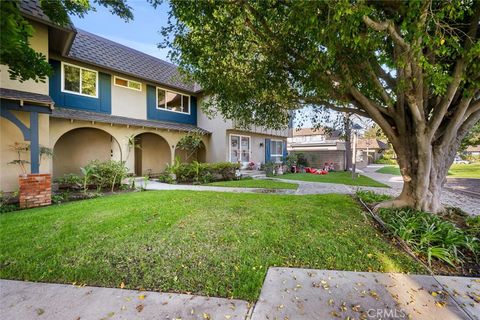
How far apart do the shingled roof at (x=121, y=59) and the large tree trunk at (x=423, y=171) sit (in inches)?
358

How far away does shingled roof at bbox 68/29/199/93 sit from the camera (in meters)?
Result: 10.9

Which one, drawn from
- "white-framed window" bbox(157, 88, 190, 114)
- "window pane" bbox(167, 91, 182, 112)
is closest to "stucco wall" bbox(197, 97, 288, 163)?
"white-framed window" bbox(157, 88, 190, 114)

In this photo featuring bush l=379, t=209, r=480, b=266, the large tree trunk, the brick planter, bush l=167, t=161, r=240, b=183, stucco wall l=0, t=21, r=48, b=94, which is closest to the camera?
bush l=379, t=209, r=480, b=266

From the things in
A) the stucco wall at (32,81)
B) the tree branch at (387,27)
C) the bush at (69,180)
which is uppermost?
the stucco wall at (32,81)

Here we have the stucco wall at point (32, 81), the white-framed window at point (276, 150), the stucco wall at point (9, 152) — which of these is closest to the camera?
the stucco wall at point (32, 81)

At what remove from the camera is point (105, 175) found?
9.22 metres

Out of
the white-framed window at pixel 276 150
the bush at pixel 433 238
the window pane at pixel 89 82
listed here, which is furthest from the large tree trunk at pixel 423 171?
the white-framed window at pixel 276 150

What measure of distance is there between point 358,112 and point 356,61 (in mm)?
1905

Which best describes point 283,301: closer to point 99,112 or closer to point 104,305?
point 104,305

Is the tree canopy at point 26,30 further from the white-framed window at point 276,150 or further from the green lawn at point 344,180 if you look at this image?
the white-framed window at point 276,150

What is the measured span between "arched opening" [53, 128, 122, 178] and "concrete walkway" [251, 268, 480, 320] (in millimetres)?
11340

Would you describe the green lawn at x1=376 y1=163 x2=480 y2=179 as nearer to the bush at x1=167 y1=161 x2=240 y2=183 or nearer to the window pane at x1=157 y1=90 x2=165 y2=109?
the bush at x1=167 y1=161 x2=240 y2=183

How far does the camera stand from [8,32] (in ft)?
7.23

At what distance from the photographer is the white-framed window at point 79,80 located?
33.7 ft
